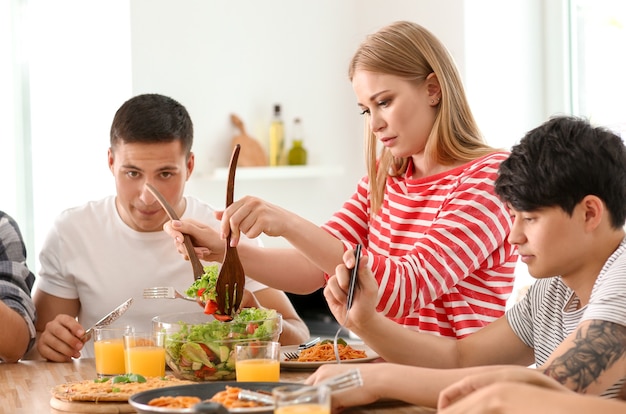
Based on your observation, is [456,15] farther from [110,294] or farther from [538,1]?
[110,294]

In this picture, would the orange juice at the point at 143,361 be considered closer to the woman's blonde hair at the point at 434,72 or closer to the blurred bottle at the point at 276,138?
the woman's blonde hair at the point at 434,72

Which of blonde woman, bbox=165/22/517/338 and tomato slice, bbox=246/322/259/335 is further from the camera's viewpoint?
blonde woman, bbox=165/22/517/338

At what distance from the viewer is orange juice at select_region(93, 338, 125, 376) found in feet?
6.89

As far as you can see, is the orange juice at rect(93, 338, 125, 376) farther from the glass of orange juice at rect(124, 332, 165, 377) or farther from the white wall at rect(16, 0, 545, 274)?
the white wall at rect(16, 0, 545, 274)

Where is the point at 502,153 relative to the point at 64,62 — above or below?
below

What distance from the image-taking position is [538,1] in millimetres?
4383

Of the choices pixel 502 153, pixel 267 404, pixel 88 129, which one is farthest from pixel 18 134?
pixel 267 404

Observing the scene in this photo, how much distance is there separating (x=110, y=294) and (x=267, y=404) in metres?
1.44

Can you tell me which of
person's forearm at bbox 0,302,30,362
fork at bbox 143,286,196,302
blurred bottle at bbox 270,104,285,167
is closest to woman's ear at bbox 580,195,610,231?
fork at bbox 143,286,196,302

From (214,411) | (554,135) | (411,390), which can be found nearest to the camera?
(214,411)

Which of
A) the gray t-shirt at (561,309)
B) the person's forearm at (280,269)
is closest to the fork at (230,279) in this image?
the person's forearm at (280,269)

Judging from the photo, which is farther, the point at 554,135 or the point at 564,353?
the point at 554,135

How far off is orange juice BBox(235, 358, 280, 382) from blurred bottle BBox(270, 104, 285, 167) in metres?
2.90

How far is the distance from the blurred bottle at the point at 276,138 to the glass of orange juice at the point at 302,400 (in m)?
3.41
